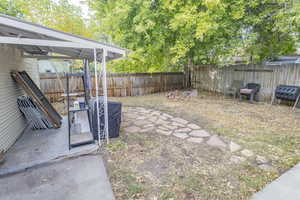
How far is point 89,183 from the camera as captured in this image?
2.12 m

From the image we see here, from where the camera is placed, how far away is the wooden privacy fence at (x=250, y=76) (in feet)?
19.7

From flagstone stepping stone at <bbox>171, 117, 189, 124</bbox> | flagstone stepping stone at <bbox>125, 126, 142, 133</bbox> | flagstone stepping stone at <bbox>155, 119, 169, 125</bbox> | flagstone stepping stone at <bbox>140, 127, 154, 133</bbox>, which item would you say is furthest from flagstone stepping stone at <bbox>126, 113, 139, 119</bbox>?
flagstone stepping stone at <bbox>171, 117, 189, 124</bbox>

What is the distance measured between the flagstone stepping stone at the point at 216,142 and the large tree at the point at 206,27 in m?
3.88

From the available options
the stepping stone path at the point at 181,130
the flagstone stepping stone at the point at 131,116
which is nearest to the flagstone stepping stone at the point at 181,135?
the stepping stone path at the point at 181,130

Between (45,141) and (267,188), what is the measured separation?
13.0 ft

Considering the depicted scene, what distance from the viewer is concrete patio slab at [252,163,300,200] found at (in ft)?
5.95

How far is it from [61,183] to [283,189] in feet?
9.38

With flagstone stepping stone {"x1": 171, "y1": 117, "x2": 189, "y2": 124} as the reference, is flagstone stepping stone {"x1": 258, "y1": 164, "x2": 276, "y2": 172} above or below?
below

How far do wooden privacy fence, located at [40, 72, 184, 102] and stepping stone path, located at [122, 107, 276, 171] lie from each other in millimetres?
3476

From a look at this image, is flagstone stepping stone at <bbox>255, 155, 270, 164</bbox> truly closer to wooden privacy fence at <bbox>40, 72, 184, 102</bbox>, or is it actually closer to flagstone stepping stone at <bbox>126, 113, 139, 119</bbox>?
flagstone stepping stone at <bbox>126, 113, 139, 119</bbox>

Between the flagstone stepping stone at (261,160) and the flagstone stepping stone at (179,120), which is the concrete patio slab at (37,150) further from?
the flagstone stepping stone at (261,160)

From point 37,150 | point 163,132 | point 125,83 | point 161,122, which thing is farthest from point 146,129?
point 125,83

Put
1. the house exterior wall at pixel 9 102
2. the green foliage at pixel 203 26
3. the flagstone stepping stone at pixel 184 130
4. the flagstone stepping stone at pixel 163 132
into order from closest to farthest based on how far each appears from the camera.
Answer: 1. the house exterior wall at pixel 9 102
2. the flagstone stepping stone at pixel 163 132
3. the flagstone stepping stone at pixel 184 130
4. the green foliage at pixel 203 26

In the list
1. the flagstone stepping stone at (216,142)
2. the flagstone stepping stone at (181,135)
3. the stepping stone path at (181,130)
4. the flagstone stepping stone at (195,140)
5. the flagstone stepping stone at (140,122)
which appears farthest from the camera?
the flagstone stepping stone at (140,122)
